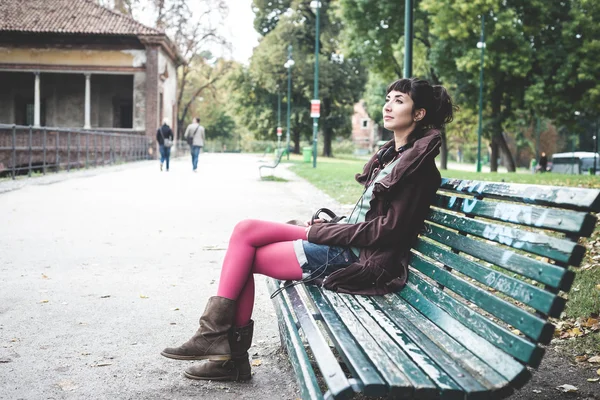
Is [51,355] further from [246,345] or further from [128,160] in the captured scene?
[128,160]

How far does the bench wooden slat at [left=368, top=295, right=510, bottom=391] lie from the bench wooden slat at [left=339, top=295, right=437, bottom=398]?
11cm

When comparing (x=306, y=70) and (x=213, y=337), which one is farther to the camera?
(x=306, y=70)

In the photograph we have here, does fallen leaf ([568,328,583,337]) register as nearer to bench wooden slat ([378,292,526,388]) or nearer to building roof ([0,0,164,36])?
bench wooden slat ([378,292,526,388])

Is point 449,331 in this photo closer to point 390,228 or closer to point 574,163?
point 390,228

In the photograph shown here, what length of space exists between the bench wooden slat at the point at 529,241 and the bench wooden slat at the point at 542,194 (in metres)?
0.13

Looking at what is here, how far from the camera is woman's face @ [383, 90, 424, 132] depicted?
11.8 ft

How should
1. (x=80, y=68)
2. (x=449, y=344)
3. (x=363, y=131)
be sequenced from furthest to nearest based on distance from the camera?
(x=363, y=131) < (x=80, y=68) < (x=449, y=344)

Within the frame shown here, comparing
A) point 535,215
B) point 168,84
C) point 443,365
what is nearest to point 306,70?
point 168,84

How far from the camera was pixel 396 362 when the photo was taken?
2289 mm

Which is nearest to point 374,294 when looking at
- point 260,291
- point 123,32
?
point 260,291

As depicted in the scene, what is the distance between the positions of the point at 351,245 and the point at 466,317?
87cm

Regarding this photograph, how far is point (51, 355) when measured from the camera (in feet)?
12.7

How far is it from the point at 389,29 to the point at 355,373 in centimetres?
3177

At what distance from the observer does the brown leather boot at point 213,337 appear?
3305 millimetres
